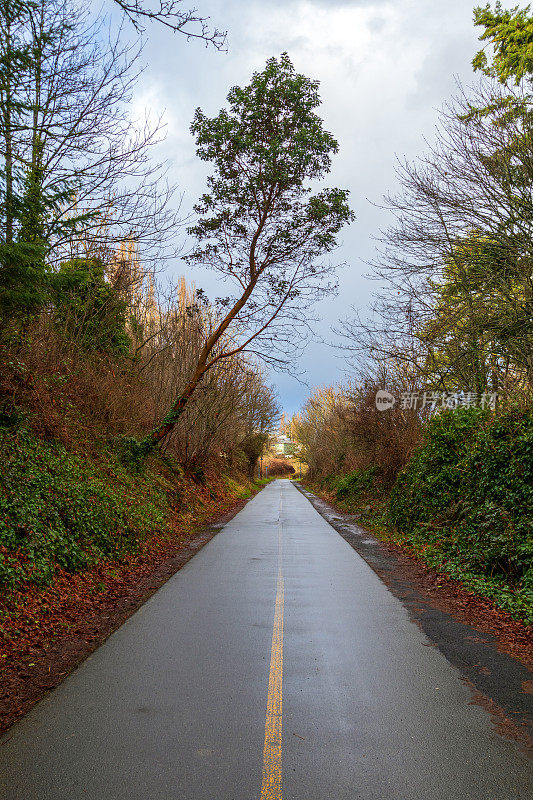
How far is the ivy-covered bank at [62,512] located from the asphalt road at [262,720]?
1905mm

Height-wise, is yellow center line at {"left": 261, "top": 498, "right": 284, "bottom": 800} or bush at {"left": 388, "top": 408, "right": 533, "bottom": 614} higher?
bush at {"left": 388, "top": 408, "right": 533, "bottom": 614}

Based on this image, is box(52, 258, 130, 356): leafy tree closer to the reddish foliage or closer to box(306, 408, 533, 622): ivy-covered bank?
the reddish foliage

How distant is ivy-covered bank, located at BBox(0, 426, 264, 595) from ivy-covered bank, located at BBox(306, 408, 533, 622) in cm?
683

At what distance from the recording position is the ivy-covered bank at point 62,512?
7891mm

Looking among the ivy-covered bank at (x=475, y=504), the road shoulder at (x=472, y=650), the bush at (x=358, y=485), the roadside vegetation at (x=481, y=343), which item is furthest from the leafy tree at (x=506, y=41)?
the bush at (x=358, y=485)

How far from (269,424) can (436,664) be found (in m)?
44.5

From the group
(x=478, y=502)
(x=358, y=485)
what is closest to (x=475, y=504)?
(x=478, y=502)

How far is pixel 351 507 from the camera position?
2531 cm

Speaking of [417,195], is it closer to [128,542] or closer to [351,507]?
[128,542]

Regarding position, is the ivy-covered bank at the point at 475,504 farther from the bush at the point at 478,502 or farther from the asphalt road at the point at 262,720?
the asphalt road at the point at 262,720

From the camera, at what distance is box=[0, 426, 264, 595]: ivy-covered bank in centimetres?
789

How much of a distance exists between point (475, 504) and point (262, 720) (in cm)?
845

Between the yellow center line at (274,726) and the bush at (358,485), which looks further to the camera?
the bush at (358,485)

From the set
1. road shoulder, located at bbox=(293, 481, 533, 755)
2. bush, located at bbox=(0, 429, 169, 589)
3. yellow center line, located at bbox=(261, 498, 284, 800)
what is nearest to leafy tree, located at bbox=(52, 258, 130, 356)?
bush, located at bbox=(0, 429, 169, 589)
